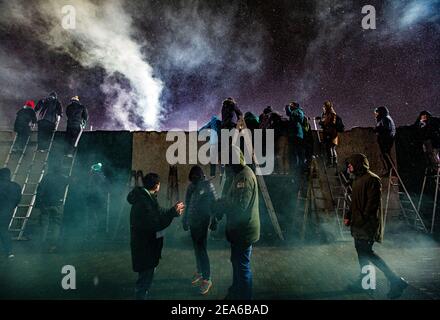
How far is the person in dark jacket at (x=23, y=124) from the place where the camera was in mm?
8133

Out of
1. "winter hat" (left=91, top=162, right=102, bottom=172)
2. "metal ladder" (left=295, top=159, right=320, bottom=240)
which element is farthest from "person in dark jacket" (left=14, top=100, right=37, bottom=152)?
"metal ladder" (left=295, top=159, right=320, bottom=240)

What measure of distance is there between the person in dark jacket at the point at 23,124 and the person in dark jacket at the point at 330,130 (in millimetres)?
10517

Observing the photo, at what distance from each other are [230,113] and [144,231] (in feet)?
17.4

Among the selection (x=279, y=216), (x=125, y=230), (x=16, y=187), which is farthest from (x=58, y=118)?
(x=279, y=216)

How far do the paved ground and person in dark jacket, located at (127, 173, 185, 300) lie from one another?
3.21 feet

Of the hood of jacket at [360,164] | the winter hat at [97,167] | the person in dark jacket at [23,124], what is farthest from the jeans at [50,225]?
the hood of jacket at [360,164]

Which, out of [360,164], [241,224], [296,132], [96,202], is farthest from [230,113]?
[96,202]

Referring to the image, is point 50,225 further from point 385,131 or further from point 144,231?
point 385,131

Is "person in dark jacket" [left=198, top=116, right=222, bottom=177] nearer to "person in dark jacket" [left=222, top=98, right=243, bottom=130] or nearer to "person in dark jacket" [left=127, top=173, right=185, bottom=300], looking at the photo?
"person in dark jacket" [left=222, top=98, right=243, bottom=130]

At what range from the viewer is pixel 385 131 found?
26.5ft

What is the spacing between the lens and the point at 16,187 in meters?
6.00

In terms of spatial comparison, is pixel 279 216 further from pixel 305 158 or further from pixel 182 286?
pixel 182 286

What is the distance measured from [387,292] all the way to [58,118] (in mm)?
10853

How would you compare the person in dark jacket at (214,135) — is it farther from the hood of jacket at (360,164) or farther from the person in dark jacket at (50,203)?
the person in dark jacket at (50,203)
